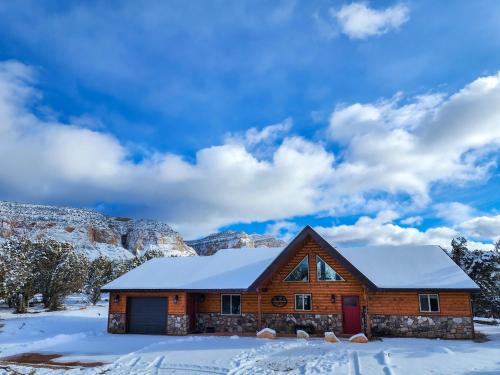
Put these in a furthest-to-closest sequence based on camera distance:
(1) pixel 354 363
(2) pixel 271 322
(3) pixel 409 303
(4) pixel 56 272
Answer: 1. (4) pixel 56 272
2. (2) pixel 271 322
3. (3) pixel 409 303
4. (1) pixel 354 363

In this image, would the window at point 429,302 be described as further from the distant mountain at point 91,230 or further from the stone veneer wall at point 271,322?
the distant mountain at point 91,230

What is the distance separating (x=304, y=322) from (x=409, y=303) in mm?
4838

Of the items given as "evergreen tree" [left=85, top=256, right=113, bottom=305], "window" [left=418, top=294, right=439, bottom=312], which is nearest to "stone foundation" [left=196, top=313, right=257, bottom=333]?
"window" [left=418, top=294, right=439, bottom=312]

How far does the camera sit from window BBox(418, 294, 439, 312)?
17.8 meters

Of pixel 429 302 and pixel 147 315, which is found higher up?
pixel 429 302

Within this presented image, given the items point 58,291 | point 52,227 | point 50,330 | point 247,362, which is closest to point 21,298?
point 58,291

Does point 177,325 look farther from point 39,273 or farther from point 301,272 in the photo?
point 39,273

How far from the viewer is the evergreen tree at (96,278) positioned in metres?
38.9

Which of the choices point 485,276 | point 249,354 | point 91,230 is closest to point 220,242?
point 91,230

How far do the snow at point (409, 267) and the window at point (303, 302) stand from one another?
2.89 metres

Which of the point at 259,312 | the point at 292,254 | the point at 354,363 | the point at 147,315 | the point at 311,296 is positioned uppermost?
the point at 292,254

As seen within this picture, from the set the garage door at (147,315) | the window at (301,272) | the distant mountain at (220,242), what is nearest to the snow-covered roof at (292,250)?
the garage door at (147,315)

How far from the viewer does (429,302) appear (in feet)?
58.6

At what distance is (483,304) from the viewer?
946 inches
